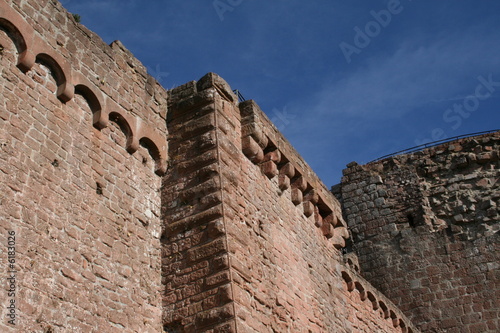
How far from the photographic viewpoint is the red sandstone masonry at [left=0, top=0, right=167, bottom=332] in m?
5.79

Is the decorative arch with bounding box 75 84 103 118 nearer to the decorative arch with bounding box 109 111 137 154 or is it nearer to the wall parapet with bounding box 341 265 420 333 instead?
the decorative arch with bounding box 109 111 137 154

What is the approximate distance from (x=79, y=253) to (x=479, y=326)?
9435 mm

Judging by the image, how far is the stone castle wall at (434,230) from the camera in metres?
13.4

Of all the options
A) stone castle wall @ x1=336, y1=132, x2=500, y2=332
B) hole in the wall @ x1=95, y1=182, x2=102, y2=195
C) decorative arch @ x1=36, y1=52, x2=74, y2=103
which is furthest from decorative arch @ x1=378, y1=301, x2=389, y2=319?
decorative arch @ x1=36, y1=52, x2=74, y2=103

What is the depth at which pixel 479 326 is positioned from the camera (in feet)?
42.8

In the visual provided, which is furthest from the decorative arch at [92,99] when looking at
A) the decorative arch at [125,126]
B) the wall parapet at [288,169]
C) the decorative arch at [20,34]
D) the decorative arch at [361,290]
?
the decorative arch at [361,290]

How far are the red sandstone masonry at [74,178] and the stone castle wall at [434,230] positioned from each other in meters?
7.73

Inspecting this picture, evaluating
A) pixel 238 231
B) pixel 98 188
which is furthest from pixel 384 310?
pixel 98 188

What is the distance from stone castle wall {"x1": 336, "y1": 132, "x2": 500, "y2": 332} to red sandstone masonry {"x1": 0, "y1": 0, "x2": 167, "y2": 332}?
7.73 m

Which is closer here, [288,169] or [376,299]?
[288,169]

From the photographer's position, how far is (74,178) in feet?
21.7

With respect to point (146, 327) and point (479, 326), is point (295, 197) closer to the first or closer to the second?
point (146, 327)

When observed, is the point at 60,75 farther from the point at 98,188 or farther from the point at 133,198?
the point at 133,198

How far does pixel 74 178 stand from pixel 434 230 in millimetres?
9744
